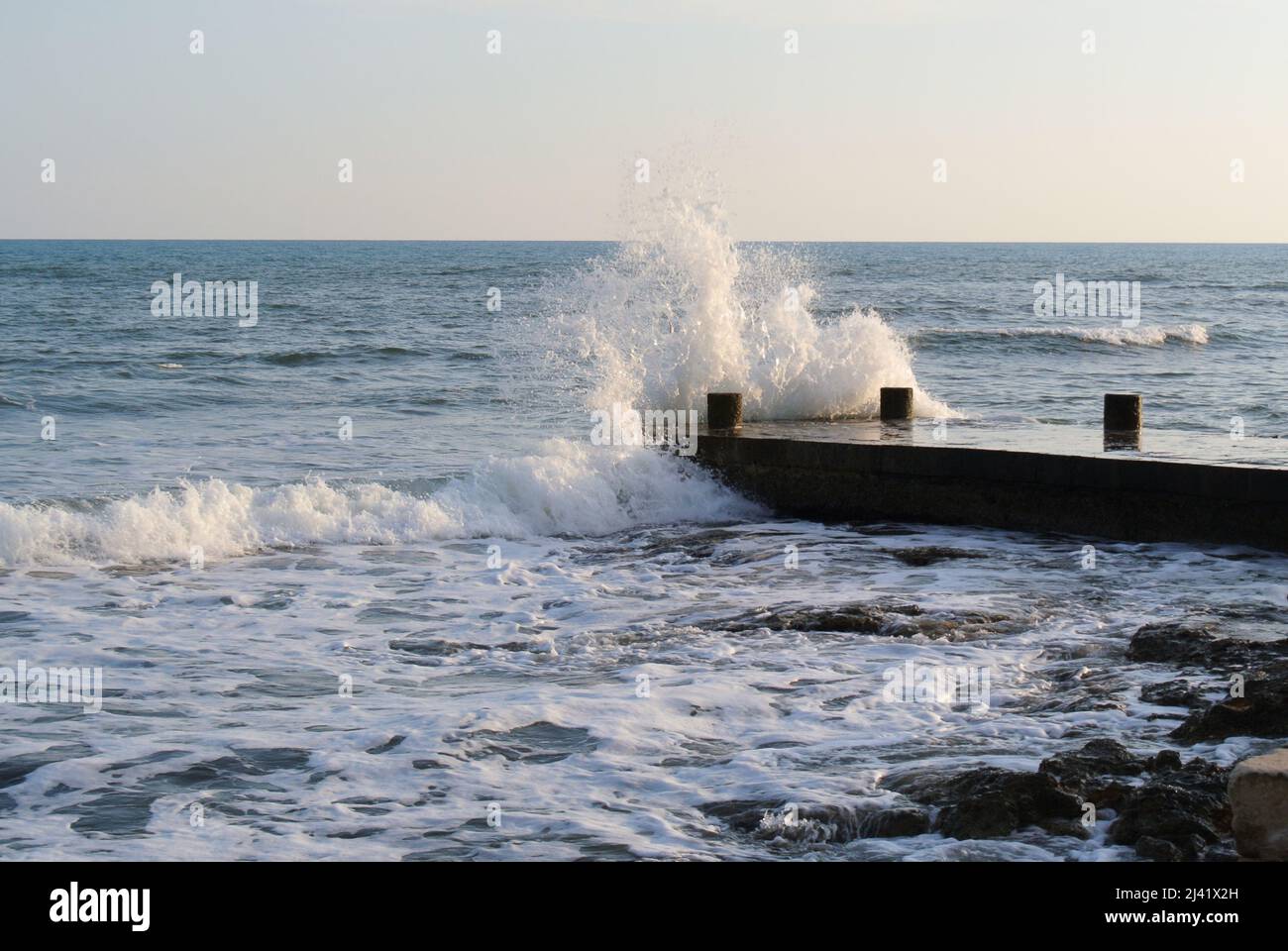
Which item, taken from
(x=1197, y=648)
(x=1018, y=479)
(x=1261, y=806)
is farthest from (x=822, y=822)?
(x=1018, y=479)

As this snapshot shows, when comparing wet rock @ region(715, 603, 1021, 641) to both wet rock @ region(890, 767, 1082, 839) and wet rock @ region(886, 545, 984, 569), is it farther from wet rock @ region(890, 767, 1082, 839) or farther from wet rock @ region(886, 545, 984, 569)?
wet rock @ region(890, 767, 1082, 839)

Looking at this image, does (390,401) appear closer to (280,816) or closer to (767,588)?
(767,588)

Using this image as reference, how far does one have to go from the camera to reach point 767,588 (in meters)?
9.35

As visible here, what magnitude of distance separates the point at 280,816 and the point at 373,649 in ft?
9.07

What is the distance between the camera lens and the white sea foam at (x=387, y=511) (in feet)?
35.2

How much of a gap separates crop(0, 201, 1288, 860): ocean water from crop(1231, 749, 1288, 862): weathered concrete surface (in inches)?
16.4

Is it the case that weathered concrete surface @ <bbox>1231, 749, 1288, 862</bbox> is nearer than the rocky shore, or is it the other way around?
weathered concrete surface @ <bbox>1231, 749, 1288, 862</bbox>

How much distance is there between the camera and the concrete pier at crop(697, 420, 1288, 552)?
9.98 meters

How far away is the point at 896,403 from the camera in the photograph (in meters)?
14.1

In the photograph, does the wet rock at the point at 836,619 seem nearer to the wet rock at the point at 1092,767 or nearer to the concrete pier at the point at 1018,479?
the wet rock at the point at 1092,767

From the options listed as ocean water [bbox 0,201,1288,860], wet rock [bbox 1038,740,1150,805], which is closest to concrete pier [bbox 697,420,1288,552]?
ocean water [bbox 0,201,1288,860]

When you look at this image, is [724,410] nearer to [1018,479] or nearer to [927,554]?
[1018,479]

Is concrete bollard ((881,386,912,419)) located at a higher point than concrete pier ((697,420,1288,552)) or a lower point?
higher
